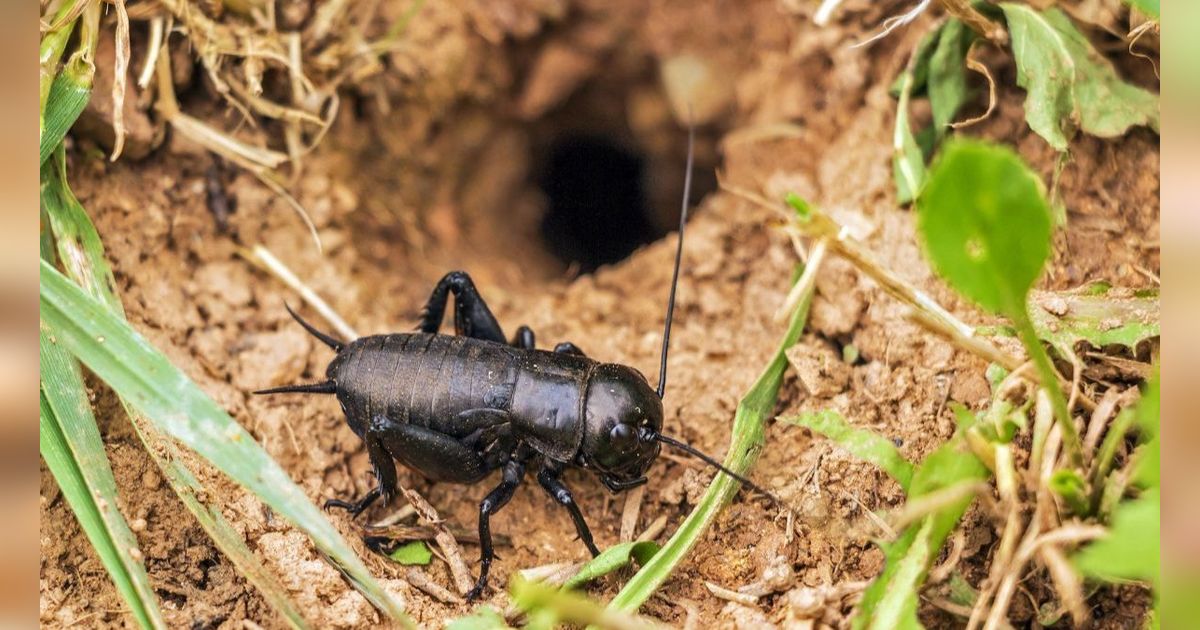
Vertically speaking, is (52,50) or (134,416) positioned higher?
(52,50)

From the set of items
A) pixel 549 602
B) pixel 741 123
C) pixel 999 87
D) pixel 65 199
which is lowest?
pixel 549 602

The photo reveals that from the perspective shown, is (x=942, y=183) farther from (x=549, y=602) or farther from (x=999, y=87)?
(x=999, y=87)

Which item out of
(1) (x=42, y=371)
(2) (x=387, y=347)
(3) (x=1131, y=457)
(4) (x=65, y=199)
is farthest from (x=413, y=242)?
(3) (x=1131, y=457)

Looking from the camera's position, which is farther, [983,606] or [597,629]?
[597,629]

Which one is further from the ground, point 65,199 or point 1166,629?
point 65,199

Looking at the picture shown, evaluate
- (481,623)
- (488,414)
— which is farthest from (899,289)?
(481,623)

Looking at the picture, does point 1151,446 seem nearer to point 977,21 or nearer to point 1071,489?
point 1071,489

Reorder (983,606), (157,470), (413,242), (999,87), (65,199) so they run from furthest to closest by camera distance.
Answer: (413,242) → (999,87) → (65,199) → (157,470) → (983,606)

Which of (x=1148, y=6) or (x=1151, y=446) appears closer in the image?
(x=1151, y=446)
